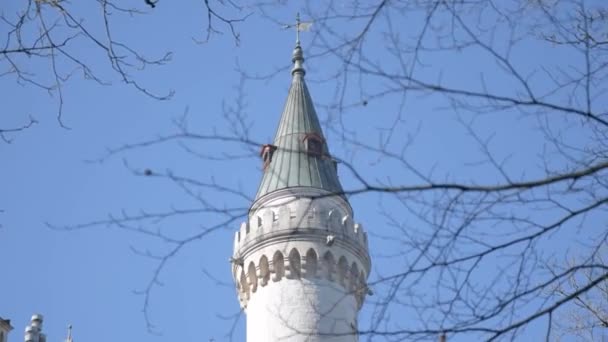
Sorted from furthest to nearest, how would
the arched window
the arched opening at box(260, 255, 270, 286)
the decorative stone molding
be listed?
the arched opening at box(260, 255, 270, 286) < the decorative stone molding < the arched window

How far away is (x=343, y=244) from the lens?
1125 inches

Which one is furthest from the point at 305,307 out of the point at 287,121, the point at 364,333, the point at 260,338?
the point at 364,333

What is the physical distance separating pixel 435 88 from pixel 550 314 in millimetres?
1582

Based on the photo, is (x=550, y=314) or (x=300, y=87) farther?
(x=300, y=87)

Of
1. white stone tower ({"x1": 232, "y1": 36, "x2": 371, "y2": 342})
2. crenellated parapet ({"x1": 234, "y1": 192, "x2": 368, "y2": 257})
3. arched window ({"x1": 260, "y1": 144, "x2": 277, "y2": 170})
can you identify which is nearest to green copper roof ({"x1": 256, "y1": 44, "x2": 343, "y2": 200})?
white stone tower ({"x1": 232, "y1": 36, "x2": 371, "y2": 342})

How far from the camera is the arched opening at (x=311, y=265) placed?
2773 centimetres

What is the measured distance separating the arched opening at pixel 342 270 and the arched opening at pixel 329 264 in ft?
0.62

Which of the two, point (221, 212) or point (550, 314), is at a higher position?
point (221, 212)

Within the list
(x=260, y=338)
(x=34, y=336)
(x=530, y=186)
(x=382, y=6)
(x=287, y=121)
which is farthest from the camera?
(x=287, y=121)

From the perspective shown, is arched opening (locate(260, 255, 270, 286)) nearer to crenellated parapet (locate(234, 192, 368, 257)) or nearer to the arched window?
crenellated parapet (locate(234, 192, 368, 257))

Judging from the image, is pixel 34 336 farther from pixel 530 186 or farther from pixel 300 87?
pixel 530 186

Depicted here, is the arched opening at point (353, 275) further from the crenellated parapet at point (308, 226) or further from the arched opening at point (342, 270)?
the crenellated parapet at point (308, 226)

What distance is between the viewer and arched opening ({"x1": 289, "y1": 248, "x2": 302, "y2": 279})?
91.1 ft

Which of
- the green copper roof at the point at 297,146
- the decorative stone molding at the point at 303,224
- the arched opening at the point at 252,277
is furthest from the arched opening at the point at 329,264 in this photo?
the arched opening at the point at 252,277
